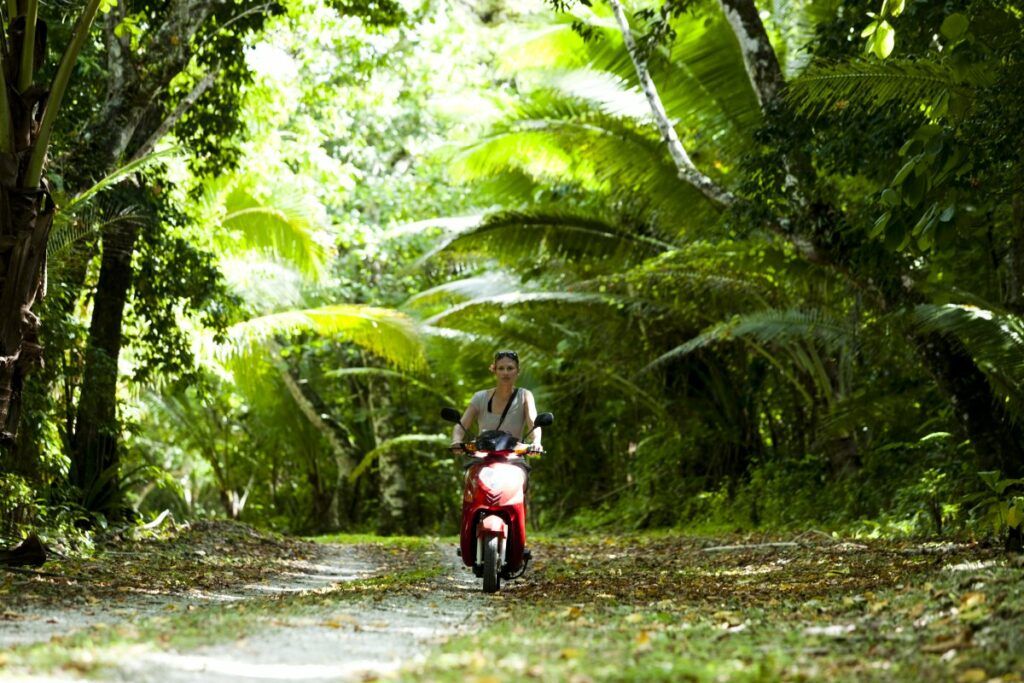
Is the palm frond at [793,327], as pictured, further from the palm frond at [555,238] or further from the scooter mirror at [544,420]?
the scooter mirror at [544,420]

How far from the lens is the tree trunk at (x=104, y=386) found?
448 inches

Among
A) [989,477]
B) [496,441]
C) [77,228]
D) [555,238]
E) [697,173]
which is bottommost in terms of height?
[989,477]

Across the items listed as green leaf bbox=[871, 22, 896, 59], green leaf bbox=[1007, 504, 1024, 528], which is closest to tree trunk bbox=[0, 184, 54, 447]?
green leaf bbox=[871, 22, 896, 59]

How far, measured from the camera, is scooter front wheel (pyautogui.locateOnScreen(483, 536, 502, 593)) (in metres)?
7.80

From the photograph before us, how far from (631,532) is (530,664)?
534 inches

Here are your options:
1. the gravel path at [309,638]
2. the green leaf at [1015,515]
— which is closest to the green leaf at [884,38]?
the green leaf at [1015,515]

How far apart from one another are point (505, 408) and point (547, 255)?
10.9 meters

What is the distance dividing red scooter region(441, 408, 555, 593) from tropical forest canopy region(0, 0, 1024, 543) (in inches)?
120

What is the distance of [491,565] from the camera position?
25.6ft

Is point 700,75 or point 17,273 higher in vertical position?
point 700,75

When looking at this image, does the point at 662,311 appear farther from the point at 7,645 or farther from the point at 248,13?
the point at 7,645

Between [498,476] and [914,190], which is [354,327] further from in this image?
[914,190]

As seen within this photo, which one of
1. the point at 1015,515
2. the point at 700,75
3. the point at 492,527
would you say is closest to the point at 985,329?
the point at 1015,515

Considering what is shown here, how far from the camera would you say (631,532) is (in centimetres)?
1773
